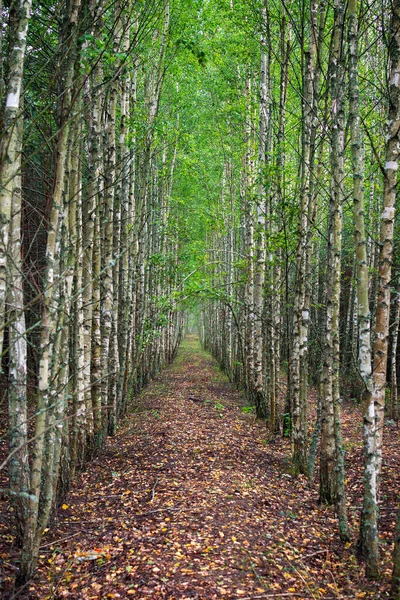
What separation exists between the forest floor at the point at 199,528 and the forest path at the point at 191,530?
0.04ft

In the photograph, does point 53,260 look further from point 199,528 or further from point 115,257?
point 199,528

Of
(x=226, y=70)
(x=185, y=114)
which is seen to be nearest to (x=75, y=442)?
(x=226, y=70)

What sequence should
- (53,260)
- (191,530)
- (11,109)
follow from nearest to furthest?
(11,109), (53,260), (191,530)

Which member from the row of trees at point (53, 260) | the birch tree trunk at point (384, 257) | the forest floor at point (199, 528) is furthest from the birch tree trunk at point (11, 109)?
the birch tree trunk at point (384, 257)

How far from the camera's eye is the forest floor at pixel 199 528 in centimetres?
383

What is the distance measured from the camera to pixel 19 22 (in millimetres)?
3414

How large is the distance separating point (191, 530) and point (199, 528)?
103 millimetres

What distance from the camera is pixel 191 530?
482 cm

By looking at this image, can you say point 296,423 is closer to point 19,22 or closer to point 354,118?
point 354,118

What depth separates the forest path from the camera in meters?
3.84

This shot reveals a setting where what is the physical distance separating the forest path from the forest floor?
1 centimetres

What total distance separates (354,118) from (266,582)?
14.6ft

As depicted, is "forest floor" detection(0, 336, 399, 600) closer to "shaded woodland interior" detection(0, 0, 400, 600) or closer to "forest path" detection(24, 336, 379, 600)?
"forest path" detection(24, 336, 379, 600)

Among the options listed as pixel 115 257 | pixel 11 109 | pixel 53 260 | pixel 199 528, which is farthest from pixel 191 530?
pixel 11 109
